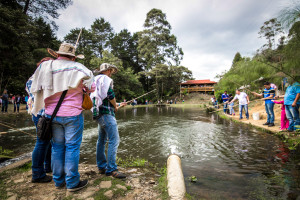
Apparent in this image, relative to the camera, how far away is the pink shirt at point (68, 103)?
2.25 metres

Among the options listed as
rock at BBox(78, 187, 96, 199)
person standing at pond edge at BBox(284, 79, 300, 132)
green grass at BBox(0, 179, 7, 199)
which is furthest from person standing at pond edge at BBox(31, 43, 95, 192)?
person standing at pond edge at BBox(284, 79, 300, 132)

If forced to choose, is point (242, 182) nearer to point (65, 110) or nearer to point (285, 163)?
point (285, 163)

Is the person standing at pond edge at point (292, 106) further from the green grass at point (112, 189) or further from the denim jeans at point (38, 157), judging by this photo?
the denim jeans at point (38, 157)

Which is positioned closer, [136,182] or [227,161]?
[136,182]

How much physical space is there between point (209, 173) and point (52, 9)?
2031 centimetres

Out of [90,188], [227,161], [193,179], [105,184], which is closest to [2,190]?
[90,188]

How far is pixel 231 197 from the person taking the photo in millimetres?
2400

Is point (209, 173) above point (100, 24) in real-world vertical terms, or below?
below

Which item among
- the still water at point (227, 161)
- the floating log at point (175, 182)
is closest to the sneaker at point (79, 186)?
the floating log at point (175, 182)

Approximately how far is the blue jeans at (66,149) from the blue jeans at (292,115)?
665cm

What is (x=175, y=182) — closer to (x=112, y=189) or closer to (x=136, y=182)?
(x=136, y=182)

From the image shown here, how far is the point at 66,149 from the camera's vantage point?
2254 mm

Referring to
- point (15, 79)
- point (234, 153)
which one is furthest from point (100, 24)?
point (234, 153)

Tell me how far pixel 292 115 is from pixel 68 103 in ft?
22.6
